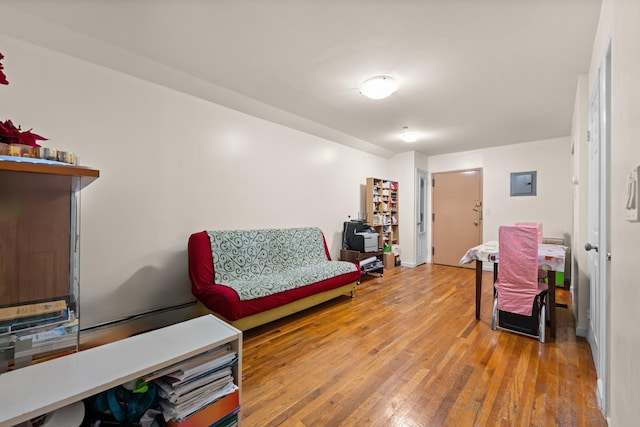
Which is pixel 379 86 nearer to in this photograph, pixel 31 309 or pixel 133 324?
pixel 31 309

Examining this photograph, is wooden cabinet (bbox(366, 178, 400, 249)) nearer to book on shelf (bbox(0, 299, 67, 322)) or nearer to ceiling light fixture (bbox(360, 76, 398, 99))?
ceiling light fixture (bbox(360, 76, 398, 99))

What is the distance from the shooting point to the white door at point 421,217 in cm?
548

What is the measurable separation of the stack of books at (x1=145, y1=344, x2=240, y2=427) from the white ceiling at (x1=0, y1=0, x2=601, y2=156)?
6.60 feet

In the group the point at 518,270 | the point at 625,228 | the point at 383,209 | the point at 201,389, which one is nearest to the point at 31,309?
the point at 201,389

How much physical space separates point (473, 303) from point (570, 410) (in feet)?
5.94

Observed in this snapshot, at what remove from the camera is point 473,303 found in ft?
10.7

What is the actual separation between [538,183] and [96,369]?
19.6 ft

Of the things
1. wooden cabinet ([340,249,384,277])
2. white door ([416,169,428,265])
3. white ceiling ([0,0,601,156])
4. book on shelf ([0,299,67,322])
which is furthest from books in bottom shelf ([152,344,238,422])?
white door ([416,169,428,265])

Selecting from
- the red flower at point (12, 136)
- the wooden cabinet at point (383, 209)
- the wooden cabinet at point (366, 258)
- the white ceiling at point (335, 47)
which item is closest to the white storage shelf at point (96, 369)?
the red flower at point (12, 136)

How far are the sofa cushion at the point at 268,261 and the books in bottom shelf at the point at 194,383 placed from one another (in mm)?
1193

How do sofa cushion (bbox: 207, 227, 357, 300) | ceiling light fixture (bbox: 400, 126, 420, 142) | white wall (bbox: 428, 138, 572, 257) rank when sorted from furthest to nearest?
white wall (bbox: 428, 138, 572, 257) → ceiling light fixture (bbox: 400, 126, 420, 142) → sofa cushion (bbox: 207, 227, 357, 300)

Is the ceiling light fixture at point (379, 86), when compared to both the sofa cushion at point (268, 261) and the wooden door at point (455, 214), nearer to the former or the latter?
the sofa cushion at point (268, 261)

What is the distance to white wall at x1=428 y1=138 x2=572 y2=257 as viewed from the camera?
14.5 feet

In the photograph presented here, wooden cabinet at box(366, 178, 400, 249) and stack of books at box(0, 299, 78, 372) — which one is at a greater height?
wooden cabinet at box(366, 178, 400, 249)
